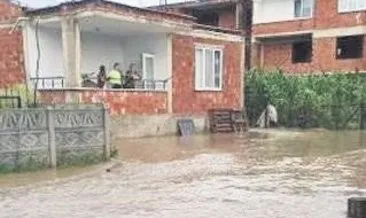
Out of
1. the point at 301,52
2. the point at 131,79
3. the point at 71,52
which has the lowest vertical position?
the point at 131,79

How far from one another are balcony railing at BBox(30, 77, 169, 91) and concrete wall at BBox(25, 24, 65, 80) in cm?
36

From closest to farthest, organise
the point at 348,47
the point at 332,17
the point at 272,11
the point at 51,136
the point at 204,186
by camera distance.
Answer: the point at 204,186
the point at 51,136
the point at 332,17
the point at 348,47
the point at 272,11

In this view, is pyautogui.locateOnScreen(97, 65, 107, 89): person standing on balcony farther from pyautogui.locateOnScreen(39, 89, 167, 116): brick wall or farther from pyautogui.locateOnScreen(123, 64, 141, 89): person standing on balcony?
pyautogui.locateOnScreen(39, 89, 167, 116): brick wall

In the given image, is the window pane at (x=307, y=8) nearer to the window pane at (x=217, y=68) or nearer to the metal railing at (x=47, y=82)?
the window pane at (x=217, y=68)

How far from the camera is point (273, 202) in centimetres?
874

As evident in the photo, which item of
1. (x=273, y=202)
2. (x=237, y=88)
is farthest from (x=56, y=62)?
(x=273, y=202)

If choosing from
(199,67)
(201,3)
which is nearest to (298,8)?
(201,3)

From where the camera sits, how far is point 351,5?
35.3m

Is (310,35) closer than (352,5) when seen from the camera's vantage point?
No

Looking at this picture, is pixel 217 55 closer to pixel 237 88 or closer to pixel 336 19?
pixel 237 88

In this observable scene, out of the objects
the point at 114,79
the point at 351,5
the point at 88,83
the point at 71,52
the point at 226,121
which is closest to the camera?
the point at 71,52

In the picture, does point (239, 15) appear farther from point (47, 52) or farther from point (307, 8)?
point (47, 52)

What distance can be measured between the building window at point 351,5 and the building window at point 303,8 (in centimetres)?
225

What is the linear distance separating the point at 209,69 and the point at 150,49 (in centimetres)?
281
